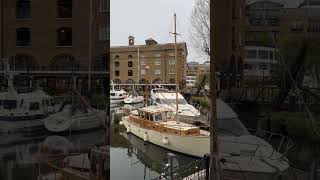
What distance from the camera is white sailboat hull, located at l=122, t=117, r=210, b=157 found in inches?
301

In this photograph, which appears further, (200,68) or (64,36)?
(200,68)

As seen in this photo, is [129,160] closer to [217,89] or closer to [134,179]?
[134,179]

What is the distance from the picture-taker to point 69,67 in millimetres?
3219

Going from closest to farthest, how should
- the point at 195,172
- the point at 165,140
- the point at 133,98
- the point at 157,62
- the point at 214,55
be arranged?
1. the point at 214,55
2. the point at 195,172
3. the point at 157,62
4. the point at 165,140
5. the point at 133,98

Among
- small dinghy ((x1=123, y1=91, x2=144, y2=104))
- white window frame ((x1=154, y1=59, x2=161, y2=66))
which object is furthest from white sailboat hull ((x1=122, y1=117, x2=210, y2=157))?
white window frame ((x1=154, y1=59, x2=161, y2=66))

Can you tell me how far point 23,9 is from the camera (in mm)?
3227

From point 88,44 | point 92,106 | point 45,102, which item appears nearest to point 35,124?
point 45,102

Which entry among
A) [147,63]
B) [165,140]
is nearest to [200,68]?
[147,63]

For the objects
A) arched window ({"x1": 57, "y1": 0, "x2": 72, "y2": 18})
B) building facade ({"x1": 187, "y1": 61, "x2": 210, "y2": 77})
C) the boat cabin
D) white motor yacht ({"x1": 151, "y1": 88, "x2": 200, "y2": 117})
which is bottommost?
the boat cabin

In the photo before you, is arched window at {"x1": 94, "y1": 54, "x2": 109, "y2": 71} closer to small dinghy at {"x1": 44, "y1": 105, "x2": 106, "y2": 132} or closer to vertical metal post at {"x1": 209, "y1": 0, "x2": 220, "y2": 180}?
small dinghy at {"x1": 44, "y1": 105, "x2": 106, "y2": 132}

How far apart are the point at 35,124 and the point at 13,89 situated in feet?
1.05

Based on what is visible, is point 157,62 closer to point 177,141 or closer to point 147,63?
point 147,63

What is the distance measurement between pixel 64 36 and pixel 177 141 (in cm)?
643

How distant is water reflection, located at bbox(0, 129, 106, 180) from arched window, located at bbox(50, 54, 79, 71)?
0.52 metres
